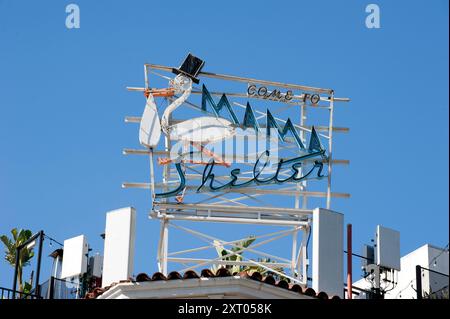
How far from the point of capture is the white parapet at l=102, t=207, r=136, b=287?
26.5m

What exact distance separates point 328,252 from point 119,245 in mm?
4336

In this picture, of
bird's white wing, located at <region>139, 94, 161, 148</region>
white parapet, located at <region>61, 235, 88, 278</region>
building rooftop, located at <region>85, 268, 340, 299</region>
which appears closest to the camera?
building rooftop, located at <region>85, 268, 340, 299</region>

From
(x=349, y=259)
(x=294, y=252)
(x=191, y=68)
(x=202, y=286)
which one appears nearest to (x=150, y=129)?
(x=191, y=68)

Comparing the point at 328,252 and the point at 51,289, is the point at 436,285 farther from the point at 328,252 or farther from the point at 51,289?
the point at 51,289

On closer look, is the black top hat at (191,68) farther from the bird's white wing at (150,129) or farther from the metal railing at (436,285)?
the metal railing at (436,285)

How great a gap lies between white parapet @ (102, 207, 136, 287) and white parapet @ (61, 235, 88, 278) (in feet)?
6.03

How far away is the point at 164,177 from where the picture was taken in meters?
29.5

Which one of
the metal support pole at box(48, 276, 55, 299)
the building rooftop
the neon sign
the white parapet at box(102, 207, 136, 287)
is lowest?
the building rooftop

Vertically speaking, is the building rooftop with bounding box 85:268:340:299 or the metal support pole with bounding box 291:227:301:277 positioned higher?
the metal support pole with bounding box 291:227:301:277

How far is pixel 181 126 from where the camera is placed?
Answer: 30.0 metres

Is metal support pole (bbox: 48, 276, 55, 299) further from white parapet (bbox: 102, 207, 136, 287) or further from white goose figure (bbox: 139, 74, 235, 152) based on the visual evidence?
white goose figure (bbox: 139, 74, 235, 152)

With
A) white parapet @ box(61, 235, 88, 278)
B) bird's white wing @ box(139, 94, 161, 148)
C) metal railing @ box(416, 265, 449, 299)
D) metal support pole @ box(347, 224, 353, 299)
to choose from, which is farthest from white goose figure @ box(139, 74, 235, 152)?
metal railing @ box(416, 265, 449, 299)

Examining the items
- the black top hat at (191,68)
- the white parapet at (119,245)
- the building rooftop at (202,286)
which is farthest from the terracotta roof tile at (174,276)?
the black top hat at (191,68)
